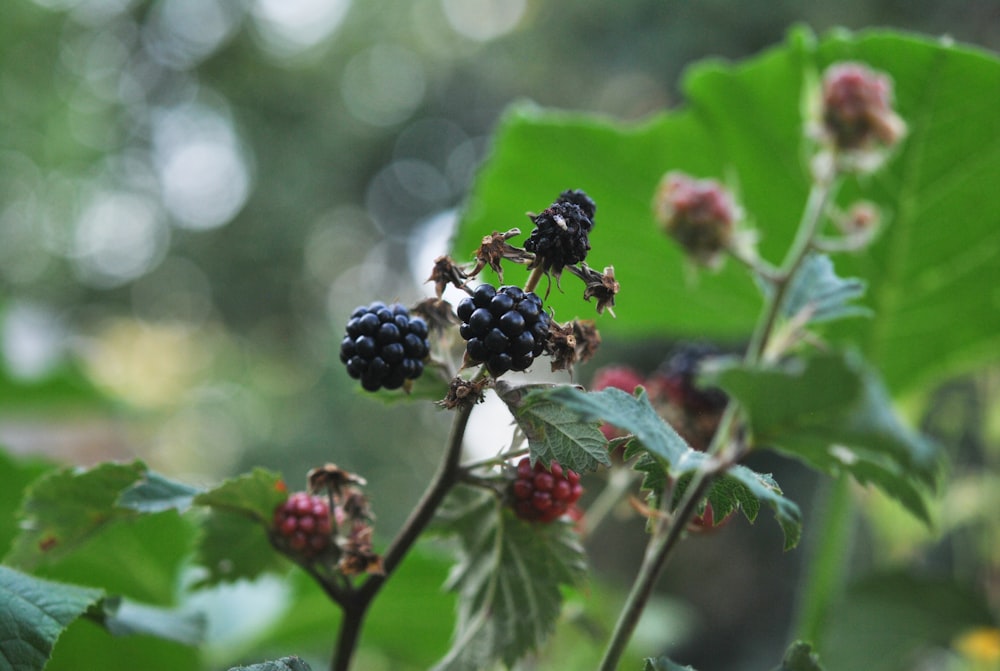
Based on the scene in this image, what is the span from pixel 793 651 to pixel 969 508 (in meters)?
1.07

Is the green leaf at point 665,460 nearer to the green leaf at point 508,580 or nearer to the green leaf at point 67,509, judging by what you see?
the green leaf at point 508,580

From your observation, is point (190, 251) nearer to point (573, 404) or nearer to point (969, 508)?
point (969, 508)

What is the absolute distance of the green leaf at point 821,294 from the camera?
1.80ft

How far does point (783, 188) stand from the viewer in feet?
4.40

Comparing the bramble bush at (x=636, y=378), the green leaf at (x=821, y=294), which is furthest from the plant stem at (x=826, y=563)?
the green leaf at (x=821, y=294)

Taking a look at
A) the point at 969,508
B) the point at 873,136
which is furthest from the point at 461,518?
the point at 969,508

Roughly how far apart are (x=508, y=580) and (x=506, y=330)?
195mm

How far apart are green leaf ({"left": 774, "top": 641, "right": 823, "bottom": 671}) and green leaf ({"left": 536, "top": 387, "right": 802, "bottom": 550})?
75 mm

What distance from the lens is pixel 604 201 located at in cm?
136

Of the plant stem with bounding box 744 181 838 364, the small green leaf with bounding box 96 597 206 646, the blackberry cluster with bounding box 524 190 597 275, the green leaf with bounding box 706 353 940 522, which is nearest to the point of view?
the green leaf with bounding box 706 353 940 522

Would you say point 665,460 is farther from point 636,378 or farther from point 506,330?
point 636,378

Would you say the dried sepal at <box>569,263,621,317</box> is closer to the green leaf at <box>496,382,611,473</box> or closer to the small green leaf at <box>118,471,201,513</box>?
the green leaf at <box>496,382,611,473</box>

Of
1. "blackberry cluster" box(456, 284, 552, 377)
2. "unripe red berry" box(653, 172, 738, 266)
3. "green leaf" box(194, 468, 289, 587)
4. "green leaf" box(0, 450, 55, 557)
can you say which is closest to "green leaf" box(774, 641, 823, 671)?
"blackberry cluster" box(456, 284, 552, 377)

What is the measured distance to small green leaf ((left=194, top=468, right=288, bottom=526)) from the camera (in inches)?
20.6
